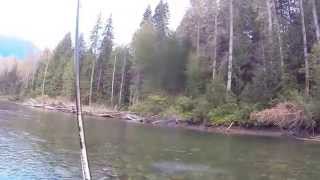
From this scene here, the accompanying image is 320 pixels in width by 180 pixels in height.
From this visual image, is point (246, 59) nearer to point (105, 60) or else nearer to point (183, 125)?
point (183, 125)

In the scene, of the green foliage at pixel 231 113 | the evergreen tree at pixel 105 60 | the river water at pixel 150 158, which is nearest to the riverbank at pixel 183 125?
the green foliage at pixel 231 113

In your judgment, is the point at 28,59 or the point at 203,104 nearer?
the point at 203,104

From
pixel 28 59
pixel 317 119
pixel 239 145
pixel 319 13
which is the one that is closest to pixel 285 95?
pixel 317 119

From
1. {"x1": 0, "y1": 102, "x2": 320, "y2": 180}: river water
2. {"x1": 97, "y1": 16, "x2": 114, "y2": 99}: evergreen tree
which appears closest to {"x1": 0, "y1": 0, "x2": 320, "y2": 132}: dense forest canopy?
{"x1": 0, "y1": 102, "x2": 320, "y2": 180}: river water

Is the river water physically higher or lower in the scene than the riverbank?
lower

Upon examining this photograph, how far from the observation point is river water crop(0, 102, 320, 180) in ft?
51.7

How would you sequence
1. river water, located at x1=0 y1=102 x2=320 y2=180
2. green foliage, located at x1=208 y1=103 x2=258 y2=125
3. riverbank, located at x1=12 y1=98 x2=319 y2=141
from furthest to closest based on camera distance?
green foliage, located at x1=208 y1=103 x2=258 y2=125
riverbank, located at x1=12 y1=98 x2=319 y2=141
river water, located at x1=0 y1=102 x2=320 y2=180

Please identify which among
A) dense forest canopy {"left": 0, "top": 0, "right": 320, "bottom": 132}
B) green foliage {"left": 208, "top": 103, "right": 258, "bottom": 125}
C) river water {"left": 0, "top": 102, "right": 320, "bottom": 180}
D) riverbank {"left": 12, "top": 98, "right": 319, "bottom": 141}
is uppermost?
dense forest canopy {"left": 0, "top": 0, "right": 320, "bottom": 132}

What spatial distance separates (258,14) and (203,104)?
38.3ft

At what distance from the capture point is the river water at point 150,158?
15758 mm

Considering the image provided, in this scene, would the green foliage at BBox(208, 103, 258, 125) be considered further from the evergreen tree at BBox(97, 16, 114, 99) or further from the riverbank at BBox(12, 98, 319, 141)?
the evergreen tree at BBox(97, 16, 114, 99)

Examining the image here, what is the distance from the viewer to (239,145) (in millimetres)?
26719

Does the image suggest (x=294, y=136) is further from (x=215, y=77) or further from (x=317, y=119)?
(x=215, y=77)

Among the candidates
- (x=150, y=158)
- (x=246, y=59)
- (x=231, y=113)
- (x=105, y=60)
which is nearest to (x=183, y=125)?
(x=231, y=113)
